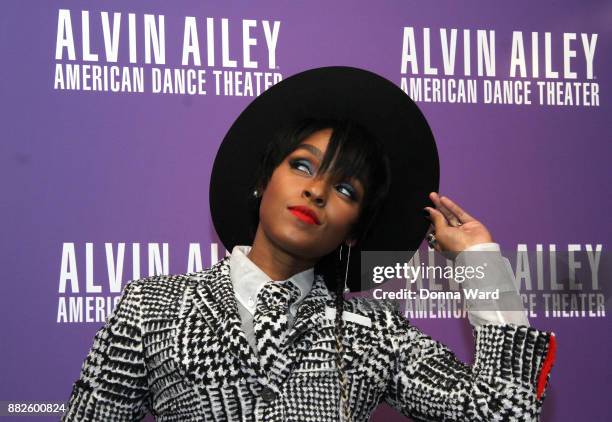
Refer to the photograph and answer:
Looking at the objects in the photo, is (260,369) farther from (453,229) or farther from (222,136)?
(222,136)

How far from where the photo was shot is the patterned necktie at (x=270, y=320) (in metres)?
1.26

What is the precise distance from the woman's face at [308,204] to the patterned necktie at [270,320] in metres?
0.09

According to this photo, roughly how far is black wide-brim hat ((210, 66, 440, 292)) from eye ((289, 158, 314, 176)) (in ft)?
0.48

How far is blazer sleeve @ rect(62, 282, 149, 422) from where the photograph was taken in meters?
1.27

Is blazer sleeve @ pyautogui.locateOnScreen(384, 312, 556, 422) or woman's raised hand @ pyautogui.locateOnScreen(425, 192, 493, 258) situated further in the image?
woman's raised hand @ pyautogui.locateOnScreen(425, 192, 493, 258)

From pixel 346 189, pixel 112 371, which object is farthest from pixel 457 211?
pixel 112 371

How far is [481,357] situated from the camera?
1347mm

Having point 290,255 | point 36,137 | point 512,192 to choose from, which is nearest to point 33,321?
point 36,137

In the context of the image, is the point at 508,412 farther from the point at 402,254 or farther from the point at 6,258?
the point at 6,258

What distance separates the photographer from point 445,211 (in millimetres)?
1545

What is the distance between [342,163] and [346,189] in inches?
2.0

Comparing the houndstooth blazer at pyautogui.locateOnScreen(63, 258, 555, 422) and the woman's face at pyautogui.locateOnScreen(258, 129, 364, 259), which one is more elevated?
the woman's face at pyautogui.locateOnScreen(258, 129, 364, 259)

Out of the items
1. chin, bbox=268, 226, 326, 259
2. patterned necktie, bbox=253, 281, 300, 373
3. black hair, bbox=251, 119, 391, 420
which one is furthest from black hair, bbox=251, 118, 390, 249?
patterned necktie, bbox=253, 281, 300, 373

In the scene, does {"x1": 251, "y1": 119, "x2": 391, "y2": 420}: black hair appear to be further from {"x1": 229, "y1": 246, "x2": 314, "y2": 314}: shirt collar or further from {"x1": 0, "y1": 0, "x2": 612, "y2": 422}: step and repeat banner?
{"x1": 0, "y1": 0, "x2": 612, "y2": 422}: step and repeat banner
